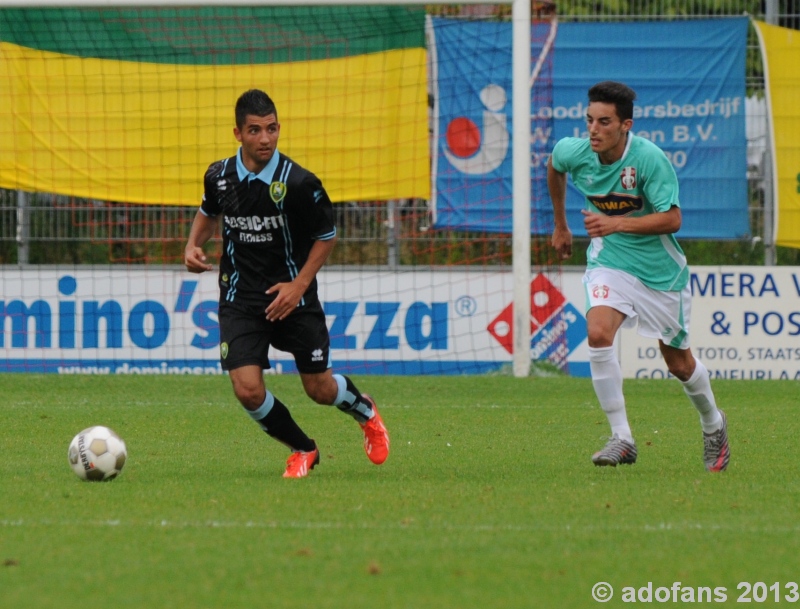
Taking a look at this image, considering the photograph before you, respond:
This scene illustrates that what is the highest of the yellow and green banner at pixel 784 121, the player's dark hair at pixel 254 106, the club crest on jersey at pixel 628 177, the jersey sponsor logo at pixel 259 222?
the yellow and green banner at pixel 784 121

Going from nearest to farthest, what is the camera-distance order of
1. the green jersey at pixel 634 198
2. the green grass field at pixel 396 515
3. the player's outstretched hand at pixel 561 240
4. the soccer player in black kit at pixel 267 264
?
the green grass field at pixel 396 515
the soccer player in black kit at pixel 267 264
the green jersey at pixel 634 198
the player's outstretched hand at pixel 561 240

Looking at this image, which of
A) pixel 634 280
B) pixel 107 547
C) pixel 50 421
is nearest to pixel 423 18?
pixel 50 421

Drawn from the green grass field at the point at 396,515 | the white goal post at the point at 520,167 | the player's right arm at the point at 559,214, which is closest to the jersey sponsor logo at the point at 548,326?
the white goal post at the point at 520,167

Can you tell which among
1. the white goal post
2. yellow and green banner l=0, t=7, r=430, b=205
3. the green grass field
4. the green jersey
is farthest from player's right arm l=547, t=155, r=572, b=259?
yellow and green banner l=0, t=7, r=430, b=205

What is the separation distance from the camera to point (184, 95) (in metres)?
13.9

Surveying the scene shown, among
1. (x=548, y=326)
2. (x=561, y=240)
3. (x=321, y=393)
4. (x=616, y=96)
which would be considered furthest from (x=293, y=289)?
(x=548, y=326)

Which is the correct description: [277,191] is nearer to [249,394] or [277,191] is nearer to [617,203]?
[249,394]

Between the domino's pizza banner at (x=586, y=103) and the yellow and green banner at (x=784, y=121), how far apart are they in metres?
0.28

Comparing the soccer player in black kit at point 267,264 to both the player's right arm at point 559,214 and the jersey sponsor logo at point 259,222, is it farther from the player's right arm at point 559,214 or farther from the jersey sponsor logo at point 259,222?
the player's right arm at point 559,214

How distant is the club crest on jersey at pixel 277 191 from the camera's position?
20.9ft

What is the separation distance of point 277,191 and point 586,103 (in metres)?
7.68

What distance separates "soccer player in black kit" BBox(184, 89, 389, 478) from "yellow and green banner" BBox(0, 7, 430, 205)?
722 centimetres

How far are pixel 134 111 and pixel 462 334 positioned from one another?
4156 mm

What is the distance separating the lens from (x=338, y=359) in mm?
13328
